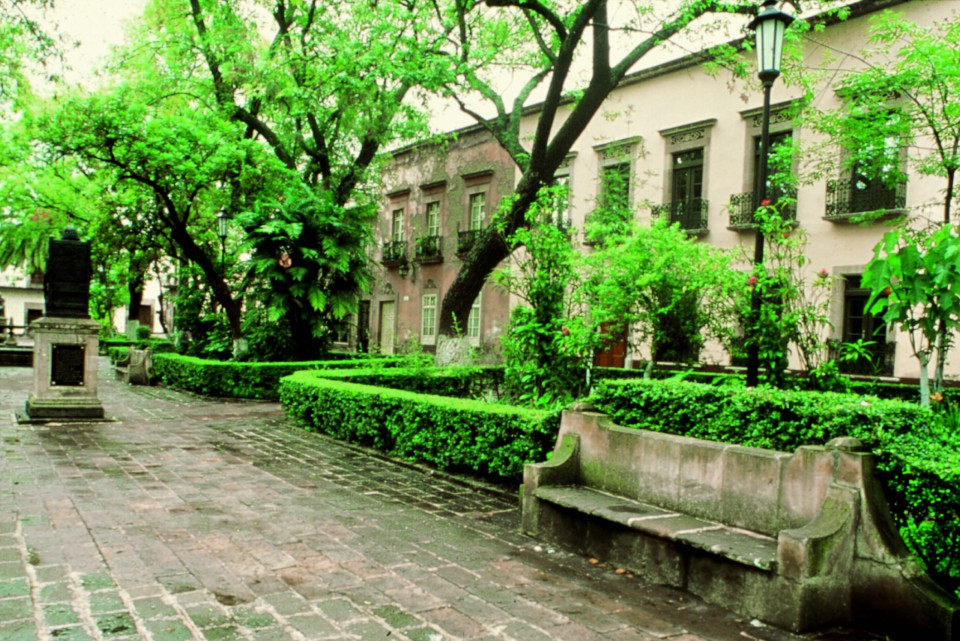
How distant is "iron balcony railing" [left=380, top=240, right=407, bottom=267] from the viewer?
29.6m

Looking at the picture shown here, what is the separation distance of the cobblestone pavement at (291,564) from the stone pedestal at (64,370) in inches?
124

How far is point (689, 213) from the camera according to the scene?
1898 centimetres

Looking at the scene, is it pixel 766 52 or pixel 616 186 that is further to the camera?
pixel 616 186

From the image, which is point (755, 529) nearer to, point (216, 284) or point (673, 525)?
point (673, 525)

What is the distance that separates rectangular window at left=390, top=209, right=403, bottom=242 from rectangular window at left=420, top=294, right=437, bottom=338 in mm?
3545

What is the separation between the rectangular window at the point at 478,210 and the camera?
84.6ft

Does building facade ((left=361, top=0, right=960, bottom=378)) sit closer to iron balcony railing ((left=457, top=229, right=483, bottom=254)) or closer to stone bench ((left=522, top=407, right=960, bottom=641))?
iron balcony railing ((left=457, top=229, right=483, bottom=254))

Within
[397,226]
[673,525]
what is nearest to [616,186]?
[397,226]

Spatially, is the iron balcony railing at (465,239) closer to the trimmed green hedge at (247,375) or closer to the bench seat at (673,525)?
the trimmed green hedge at (247,375)

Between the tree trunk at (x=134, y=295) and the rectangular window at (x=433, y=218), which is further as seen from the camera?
the tree trunk at (x=134, y=295)

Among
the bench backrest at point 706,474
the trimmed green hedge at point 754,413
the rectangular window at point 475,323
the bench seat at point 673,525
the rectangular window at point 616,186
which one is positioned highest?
the rectangular window at point 616,186

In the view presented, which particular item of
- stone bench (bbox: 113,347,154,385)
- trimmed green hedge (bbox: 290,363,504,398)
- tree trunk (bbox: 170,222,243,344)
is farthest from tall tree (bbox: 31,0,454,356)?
trimmed green hedge (bbox: 290,363,504,398)

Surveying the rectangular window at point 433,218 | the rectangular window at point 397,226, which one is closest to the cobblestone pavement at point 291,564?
the rectangular window at point 433,218

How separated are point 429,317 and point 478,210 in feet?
15.2
